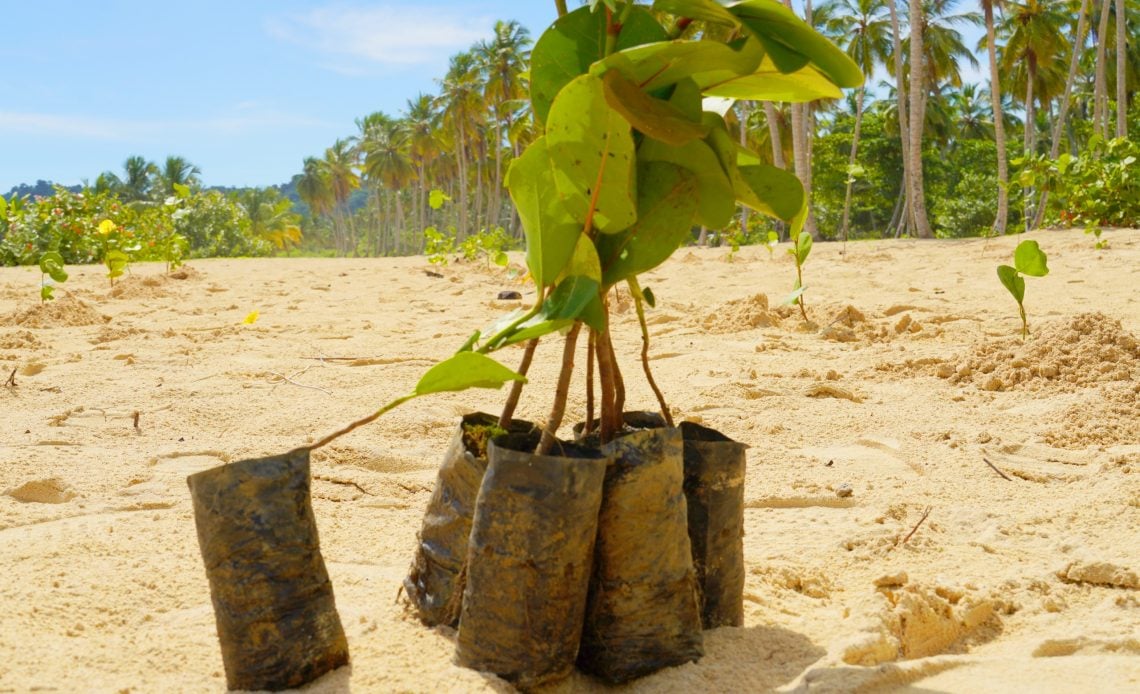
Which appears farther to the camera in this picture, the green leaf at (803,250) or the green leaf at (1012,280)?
the green leaf at (803,250)

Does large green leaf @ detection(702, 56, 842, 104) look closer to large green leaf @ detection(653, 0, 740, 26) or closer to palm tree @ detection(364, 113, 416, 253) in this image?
large green leaf @ detection(653, 0, 740, 26)

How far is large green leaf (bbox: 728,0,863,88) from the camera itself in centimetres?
132

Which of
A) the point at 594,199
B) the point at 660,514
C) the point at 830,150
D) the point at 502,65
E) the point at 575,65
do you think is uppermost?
the point at 502,65

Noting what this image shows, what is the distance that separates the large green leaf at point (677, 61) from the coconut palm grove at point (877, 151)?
0.09 metres

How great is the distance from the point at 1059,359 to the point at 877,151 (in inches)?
1285

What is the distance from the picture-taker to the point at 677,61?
1.30 meters

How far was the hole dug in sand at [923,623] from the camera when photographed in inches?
60.1

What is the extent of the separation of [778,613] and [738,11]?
1058mm

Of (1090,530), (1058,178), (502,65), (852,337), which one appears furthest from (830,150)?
(1090,530)

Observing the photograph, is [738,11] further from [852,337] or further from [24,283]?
[24,283]

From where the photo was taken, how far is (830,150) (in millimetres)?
32500

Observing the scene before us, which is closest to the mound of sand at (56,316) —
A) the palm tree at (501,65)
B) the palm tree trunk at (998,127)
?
the palm tree trunk at (998,127)

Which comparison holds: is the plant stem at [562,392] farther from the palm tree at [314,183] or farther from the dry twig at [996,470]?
the palm tree at [314,183]

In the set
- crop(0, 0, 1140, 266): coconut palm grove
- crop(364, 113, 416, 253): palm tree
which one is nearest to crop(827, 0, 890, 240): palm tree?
crop(0, 0, 1140, 266): coconut palm grove
